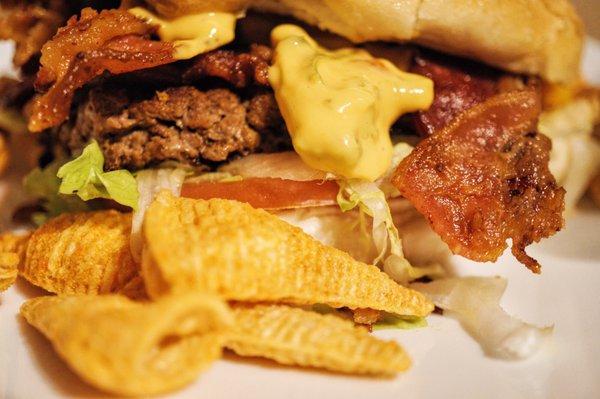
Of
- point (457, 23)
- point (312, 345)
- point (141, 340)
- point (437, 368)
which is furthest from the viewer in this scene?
point (457, 23)

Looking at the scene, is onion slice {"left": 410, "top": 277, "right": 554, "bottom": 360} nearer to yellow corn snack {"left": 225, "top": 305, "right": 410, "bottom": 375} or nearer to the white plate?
the white plate

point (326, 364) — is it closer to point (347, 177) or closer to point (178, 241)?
point (178, 241)

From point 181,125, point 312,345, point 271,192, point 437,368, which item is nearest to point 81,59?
point 181,125

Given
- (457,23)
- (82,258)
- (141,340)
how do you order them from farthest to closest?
(457,23)
(82,258)
(141,340)

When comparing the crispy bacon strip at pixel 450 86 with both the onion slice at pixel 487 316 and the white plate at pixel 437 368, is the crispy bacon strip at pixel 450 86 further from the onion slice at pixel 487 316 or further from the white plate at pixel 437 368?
the white plate at pixel 437 368

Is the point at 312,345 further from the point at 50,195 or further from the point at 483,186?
the point at 50,195

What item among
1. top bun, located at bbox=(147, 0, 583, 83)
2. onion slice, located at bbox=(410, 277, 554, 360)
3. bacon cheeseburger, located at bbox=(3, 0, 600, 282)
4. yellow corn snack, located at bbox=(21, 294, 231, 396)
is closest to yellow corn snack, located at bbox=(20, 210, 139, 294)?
bacon cheeseburger, located at bbox=(3, 0, 600, 282)
